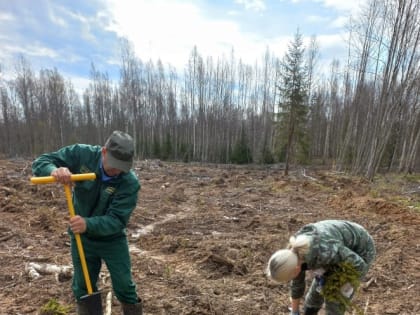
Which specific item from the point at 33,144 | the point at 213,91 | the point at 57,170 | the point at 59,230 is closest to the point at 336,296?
the point at 57,170

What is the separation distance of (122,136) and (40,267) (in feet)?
10.6

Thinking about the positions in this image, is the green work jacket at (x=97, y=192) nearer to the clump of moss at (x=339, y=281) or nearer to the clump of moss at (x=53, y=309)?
the clump of moss at (x=53, y=309)

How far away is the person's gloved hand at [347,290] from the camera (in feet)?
9.23

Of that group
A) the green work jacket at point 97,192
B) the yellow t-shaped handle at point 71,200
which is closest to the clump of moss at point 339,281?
the green work jacket at point 97,192

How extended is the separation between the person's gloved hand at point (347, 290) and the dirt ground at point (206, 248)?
1.34m

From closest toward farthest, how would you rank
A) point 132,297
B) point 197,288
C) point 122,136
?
1. point 122,136
2. point 132,297
3. point 197,288

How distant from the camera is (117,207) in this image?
8.96 feet

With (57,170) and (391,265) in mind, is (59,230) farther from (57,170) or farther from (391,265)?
(391,265)

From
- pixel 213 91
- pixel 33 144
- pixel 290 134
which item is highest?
pixel 213 91

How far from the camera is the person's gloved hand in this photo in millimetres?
2814

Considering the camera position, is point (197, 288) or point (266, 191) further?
point (266, 191)

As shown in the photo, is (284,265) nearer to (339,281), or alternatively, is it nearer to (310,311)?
(339,281)

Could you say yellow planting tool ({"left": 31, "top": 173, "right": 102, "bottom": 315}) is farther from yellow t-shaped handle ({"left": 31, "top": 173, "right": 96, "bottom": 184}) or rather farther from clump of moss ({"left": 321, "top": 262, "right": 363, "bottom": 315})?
clump of moss ({"left": 321, "top": 262, "right": 363, "bottom": 315})

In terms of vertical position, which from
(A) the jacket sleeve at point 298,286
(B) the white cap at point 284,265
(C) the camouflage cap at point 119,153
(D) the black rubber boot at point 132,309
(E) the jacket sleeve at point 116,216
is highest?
(C) the camouflage cap at point 119,153
